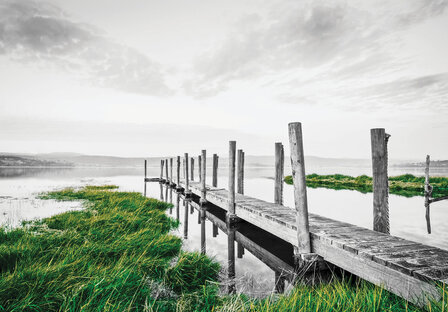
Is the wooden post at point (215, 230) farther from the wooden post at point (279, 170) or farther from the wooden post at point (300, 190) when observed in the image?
the wooden post at point (300, 190)

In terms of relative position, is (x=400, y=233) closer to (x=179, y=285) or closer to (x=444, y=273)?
(x=444, y=273)

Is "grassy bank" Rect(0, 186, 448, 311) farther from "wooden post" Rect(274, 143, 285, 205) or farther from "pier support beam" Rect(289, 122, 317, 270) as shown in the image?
"wooden post" Rect(274, 143, 285, 205)

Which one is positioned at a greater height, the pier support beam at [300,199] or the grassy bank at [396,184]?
the pier support beam at [300,199]

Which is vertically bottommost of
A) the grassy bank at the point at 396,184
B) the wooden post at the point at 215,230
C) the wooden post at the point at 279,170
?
the wooden post at the point at 215,230

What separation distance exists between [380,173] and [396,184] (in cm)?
2121

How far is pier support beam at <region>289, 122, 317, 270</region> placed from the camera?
14.0ft

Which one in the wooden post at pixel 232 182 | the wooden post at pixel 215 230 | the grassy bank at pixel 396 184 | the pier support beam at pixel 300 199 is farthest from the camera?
the grassy bank at pixel 396 184

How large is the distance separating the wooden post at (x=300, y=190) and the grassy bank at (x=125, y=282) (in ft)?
2.35

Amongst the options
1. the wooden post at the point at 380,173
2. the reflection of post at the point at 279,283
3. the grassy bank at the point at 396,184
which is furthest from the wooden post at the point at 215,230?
the grassy bank at the point at 396,184

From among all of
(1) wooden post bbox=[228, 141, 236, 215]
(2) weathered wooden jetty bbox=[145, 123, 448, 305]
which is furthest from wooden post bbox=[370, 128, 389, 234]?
(1) wooden post bbox=[228, 141, 236, 215]

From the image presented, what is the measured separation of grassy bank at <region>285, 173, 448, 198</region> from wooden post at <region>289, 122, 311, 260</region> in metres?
16.5

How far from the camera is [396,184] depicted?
21.4 metres

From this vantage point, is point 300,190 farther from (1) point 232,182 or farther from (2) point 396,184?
(2) point 396,184

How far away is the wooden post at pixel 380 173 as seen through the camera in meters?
4.09
